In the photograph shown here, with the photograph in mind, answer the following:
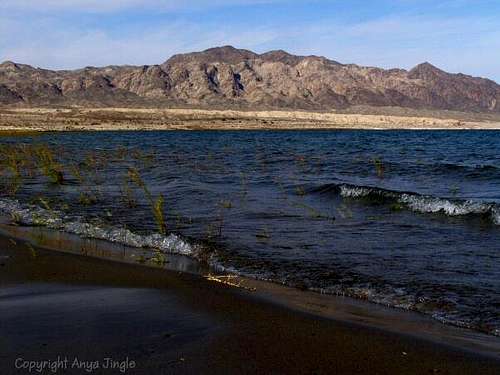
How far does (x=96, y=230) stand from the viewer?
11.9 m

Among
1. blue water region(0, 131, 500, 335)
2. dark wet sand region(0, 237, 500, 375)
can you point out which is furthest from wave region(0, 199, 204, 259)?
dark wet sand region(0, 237, 500, 375)

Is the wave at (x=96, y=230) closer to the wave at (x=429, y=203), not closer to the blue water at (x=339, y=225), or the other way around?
the blue water at (x=339, y=225)

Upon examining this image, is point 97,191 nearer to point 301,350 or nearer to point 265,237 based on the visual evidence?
point 265,237

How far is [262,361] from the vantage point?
5.04m

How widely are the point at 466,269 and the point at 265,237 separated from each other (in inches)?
154

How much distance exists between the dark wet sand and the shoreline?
0.15 meters

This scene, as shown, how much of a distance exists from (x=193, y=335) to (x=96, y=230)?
22.4ft

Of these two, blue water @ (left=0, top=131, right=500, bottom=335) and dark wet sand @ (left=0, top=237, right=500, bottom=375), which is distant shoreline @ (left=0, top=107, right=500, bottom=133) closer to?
blue water @ (left=0, top=131, right=500, bottom=335)

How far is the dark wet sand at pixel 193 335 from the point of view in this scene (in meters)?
5.00

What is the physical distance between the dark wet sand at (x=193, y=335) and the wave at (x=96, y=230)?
2.71 metres

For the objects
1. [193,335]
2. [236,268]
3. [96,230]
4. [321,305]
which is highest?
[193,335]

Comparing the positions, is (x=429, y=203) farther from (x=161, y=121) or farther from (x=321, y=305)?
(x=161, y=121)

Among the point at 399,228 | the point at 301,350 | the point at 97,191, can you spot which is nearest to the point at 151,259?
the point at 301,350

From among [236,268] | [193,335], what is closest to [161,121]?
[236,268]
